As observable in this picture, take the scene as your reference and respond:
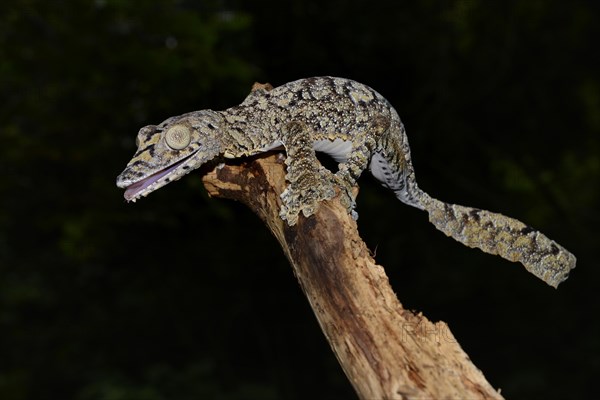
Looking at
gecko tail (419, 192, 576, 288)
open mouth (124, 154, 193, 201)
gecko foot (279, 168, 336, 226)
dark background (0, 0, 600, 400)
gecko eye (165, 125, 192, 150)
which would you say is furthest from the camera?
dark background (0, 0, 600, 400)

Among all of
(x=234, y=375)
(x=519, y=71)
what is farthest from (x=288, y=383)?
(x=519, y=71)

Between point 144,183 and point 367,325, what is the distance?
1.96 meters

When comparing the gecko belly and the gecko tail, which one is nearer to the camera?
the gecko tail

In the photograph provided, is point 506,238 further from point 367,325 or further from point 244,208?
point 244,208

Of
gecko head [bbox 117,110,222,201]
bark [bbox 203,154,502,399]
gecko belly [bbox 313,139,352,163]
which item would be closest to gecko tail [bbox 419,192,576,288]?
gecko belly [bbox 313,139,352,163]

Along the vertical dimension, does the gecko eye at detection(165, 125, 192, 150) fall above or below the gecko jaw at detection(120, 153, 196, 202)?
above

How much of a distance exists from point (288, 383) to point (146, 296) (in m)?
3.06

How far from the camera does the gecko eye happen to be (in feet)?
13.8

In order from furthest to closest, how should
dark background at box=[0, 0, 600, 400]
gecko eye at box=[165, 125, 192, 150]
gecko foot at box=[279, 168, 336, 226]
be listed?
dark background at box=[0, 0, 600, 400], gecko eye at box=[165, 125, 192, 150], gecko foot at box=[279, 168, 336, 226]

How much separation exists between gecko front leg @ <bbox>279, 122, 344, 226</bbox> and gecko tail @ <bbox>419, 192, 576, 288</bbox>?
54.5 inches

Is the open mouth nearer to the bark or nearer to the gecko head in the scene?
the gecko head

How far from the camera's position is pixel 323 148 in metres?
4.84

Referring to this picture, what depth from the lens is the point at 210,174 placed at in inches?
191

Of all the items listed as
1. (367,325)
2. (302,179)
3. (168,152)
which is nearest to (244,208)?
(168,152)
